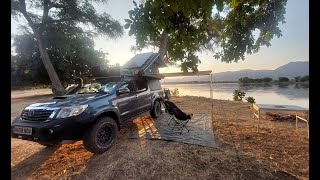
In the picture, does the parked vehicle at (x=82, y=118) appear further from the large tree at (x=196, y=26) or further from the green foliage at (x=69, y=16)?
the green foliage at (x=69, y=16)

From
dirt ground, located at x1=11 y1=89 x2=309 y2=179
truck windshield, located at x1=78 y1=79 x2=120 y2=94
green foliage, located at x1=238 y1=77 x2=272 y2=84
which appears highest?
green foliage, located at x1=238 y1=77 x2=272 y2=84

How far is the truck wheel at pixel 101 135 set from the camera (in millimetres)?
4848

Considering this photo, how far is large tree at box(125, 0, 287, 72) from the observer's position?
15.3ft

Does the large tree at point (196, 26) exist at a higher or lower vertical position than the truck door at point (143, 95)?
higher

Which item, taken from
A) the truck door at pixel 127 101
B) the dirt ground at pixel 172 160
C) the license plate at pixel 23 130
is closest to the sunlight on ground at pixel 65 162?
the dirt ground at pixel 172 160

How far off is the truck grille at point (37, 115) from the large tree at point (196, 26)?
2.80 metres

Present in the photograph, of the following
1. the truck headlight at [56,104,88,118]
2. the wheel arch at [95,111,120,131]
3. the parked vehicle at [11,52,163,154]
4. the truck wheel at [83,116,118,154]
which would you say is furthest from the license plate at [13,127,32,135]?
the wheel arch at [95,111,120,131]

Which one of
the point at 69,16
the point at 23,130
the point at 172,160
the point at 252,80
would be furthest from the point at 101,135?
the point at 252,80

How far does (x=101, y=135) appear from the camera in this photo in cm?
521

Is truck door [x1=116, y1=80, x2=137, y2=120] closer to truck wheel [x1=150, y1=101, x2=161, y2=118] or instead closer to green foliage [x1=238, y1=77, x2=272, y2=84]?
truck wheel [x1=150, y1=101, x2=161, y2=118]

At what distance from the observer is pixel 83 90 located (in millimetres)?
6500

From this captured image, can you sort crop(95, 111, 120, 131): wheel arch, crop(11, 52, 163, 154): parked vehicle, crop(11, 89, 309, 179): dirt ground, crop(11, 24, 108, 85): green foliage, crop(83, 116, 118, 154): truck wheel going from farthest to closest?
crop(11, 24, 108, 85): green foliage → crop(95, 111, 120, 131): wheel arch → crop(83, 116, 118, 154): truck wheel → crop(11, 52, 163, 154): parked vehicle → crop(11, 89, 309, 179): dirt ground

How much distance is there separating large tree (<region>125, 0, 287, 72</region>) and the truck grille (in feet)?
9.19

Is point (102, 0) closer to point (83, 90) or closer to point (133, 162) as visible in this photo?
point (83, 90)
